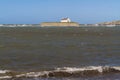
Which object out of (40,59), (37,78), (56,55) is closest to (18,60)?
(40,59)

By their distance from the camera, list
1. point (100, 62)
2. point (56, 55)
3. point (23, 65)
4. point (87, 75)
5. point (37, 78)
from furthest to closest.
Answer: point (56, 55) < point (100, 62) < point (23, 65) < point (87, 75) < point (37, 78)

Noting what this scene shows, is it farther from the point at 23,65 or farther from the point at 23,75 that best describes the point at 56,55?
the point at 23,75

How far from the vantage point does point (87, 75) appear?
20.3m

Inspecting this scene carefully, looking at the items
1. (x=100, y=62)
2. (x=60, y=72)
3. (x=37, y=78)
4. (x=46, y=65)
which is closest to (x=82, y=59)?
(x=100, y=62)

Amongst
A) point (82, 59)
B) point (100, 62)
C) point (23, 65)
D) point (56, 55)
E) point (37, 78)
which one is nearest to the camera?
point (37, 78)

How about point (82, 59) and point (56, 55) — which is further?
point (56, 55)

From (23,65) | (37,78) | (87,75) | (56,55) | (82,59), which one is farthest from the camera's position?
(56,55)

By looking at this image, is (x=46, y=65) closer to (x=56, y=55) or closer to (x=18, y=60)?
(x=18, y=60)

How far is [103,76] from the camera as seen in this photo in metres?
19.9

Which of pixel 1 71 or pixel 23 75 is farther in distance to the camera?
pixel 1 71

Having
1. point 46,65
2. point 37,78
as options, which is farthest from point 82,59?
point 37,78

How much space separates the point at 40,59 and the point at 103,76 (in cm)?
864

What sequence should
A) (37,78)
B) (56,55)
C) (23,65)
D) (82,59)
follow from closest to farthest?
(37,78), (23,65), (82,59), (56,55)

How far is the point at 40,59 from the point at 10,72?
22.4ft
